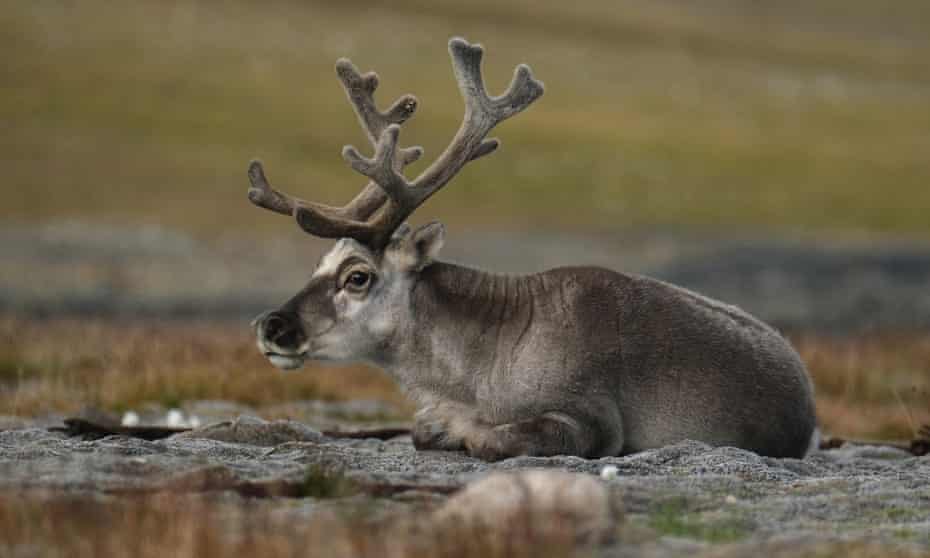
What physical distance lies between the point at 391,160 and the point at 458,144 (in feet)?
2.51

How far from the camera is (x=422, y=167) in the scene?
157 ft

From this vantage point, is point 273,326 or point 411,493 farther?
point 273,326

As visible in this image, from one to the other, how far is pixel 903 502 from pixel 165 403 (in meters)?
8.18

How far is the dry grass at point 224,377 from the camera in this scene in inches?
565

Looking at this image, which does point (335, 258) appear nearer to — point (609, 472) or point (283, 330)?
point (283, 330)

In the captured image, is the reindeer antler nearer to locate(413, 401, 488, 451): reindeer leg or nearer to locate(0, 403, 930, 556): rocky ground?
locate(413, 401, 488, 451): reindeer leg

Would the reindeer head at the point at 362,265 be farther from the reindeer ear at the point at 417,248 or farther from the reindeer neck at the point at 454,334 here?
the reindeer neck at the point at 454,334

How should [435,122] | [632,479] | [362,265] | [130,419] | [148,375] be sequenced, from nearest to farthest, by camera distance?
[632,479]
[362,265]
[130,419]
[148,375]
[435,122]

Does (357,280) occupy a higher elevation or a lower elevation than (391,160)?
lower

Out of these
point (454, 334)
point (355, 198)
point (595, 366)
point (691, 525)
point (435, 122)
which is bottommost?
point (691, 525)

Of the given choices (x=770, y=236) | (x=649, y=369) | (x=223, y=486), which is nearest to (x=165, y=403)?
(x=649, y=369)

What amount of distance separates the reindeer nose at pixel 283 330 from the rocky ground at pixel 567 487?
0.65m

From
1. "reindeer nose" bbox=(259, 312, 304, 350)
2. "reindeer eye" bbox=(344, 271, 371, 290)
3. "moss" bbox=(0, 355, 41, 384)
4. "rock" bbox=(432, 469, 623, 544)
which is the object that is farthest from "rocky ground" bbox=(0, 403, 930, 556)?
"moss" bbox=(0, 355, 41, 384)

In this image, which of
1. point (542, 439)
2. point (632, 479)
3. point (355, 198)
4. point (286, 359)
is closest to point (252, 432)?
point (286, 359)
